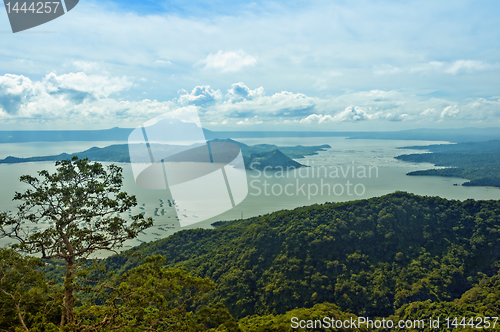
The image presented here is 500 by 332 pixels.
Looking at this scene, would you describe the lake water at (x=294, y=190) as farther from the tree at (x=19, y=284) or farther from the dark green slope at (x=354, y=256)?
the tree at (x=19, y=284)

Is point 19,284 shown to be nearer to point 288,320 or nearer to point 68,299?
point 68,299

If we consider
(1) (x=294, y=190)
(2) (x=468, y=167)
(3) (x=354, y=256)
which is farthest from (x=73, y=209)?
(2) (x=468, y=167)

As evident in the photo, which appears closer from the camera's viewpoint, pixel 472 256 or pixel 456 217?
pixel 472 256

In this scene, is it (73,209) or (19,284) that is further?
(73,209)

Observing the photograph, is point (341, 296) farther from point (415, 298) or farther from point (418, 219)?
point (418, 219)

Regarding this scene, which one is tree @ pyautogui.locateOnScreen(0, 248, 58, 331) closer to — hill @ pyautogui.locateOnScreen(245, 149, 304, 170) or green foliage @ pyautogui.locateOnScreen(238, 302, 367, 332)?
green foliage @ pyautogui.locateOnScreen(238, 302, 367, 332)

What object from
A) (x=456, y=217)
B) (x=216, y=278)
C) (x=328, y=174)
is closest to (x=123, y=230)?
(x=216, y=278)

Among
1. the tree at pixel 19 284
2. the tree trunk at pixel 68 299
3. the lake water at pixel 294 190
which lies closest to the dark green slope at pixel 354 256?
the lake water at pixel 294 190

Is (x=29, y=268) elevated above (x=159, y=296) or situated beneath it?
elevated above
